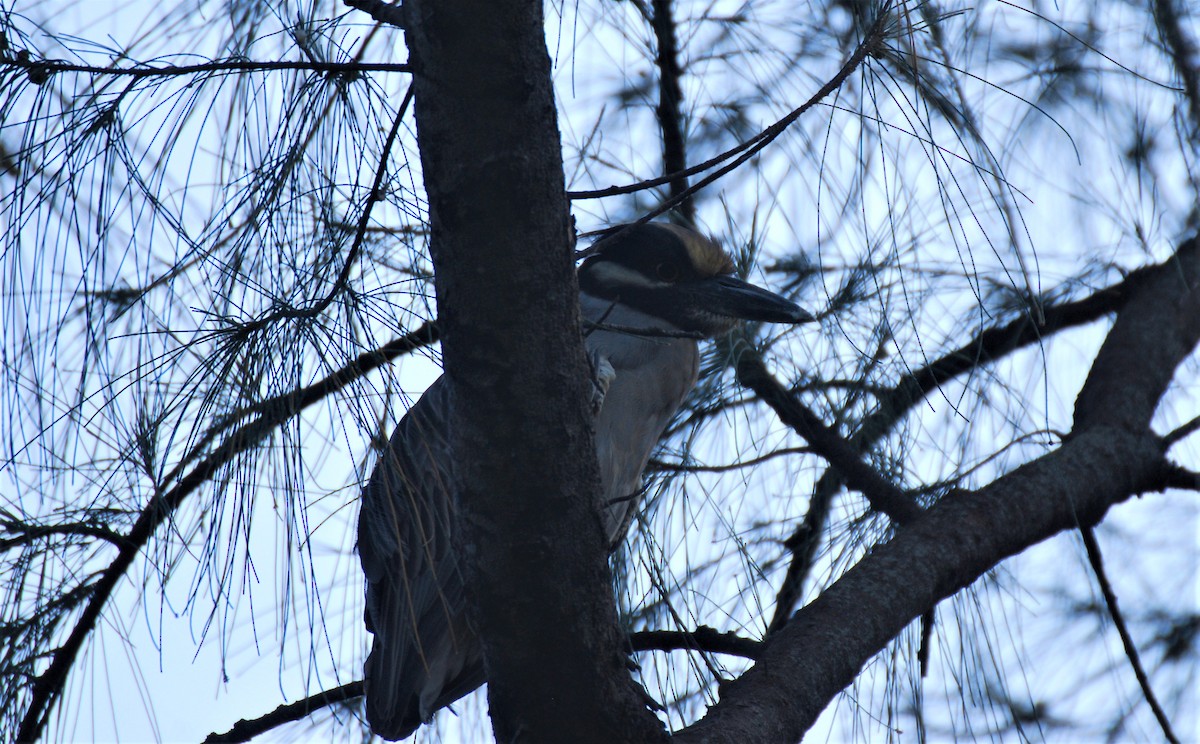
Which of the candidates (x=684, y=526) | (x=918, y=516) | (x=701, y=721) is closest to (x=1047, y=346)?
(x=918, y=516)

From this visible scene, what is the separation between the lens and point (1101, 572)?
196 cm

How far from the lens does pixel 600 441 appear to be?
2.24 m

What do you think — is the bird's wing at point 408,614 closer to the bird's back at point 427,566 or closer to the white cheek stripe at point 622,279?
the bird's back at point 427,566

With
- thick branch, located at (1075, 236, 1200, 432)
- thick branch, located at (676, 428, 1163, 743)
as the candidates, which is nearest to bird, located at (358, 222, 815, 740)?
thick branch, located at (676, 428, 1163, 743)

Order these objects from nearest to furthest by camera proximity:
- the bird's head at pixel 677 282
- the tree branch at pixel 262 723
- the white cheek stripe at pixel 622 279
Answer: the tree branch at pixel 262 723 → the bird's head at pixel 677 282 → the white cheek stripe at pixel 622 279

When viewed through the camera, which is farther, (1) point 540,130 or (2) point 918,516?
(2) point 918,516

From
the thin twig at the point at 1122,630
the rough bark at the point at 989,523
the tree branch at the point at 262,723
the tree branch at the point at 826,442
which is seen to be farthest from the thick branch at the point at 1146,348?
the tree branch at the point at 262,723

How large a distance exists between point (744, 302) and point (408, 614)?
2.85 ft

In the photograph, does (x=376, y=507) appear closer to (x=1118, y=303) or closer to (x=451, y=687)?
(x=451, y=687)

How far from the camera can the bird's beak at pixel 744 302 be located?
2.19 metres

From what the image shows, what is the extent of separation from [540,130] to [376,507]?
95cm

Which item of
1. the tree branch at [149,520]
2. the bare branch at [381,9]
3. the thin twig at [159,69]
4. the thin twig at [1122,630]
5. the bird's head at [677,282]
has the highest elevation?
the bird's head at [677,282]

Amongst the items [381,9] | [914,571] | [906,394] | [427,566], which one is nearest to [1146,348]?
[906,394]

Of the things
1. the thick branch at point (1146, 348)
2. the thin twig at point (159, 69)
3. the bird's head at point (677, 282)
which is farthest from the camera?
the bird's head at point (677, 282)
